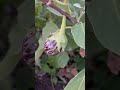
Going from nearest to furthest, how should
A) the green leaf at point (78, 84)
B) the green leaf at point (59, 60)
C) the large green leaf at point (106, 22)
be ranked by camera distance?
the large green leaf at point (106, 22) → the green leaf at point (78, 84) → the green leaf at point (59, 60)

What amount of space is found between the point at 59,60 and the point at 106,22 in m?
0.40

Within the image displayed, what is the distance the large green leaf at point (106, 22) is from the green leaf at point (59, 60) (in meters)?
0.37

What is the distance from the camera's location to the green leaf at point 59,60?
0.54 m

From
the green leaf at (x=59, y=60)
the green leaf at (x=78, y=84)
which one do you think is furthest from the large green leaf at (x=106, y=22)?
the green leaf at (x=59, y=60)

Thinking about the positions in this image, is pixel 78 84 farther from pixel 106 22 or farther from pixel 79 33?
pixel 106 22

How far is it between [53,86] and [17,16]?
17.2 inches

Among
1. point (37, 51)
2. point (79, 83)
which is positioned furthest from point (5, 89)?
point (37, 51)

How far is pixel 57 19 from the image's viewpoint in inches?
22.1

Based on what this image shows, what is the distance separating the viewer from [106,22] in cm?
16

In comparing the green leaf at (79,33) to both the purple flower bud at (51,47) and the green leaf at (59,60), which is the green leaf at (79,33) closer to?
the purple flower bud at (51,47)

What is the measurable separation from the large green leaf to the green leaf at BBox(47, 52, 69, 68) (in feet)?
1.23

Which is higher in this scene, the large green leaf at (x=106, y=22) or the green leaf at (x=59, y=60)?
the large green leaf at (x=106, y=22)

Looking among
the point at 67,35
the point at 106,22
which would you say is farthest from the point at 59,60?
the point at 106,22

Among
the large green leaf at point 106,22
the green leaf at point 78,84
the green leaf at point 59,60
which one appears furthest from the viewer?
the green leaf at point 59,60
